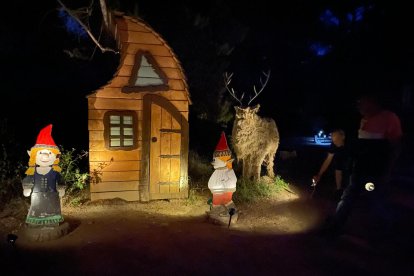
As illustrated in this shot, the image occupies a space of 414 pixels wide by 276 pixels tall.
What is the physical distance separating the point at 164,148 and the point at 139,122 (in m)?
0.76

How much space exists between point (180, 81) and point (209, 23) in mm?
4728

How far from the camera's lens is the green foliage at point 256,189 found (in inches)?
310

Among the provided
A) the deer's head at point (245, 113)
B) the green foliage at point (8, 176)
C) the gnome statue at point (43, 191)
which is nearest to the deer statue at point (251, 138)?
the deer's head at point (245, 113)

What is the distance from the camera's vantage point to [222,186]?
6188 mm

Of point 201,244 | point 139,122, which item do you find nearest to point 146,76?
point 139,122

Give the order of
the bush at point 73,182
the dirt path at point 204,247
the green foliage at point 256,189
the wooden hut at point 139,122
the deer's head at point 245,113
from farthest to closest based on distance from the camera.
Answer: the deer's head at point 245,113 < the green foliage at point 256,189 < the bush at point 73,182 < the wooden hut at point 139,122 < the dirt path at point 204,247

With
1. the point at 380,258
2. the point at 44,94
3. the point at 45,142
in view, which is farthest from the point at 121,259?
the point at 44,94

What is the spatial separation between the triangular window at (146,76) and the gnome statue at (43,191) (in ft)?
7.51

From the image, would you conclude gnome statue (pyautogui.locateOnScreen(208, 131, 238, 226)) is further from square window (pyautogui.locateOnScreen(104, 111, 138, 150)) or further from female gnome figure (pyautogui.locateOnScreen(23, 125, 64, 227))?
female gnome figure (pyautogui.locateOnScreen(23, 125, 64, 227))

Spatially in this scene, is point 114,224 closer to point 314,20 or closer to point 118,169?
point 118,169

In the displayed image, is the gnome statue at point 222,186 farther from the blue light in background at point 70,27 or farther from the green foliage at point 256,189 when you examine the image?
the blue light in background at point 70,27

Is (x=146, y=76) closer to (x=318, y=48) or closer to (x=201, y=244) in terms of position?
(x=201, y=244)

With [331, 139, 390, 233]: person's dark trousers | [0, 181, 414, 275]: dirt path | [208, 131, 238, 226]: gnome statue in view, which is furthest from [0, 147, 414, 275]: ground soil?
[331, 139, 390, 233]: person's dark trousers

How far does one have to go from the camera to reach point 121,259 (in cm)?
470
